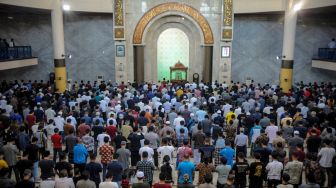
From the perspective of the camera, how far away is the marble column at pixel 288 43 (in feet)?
70.8

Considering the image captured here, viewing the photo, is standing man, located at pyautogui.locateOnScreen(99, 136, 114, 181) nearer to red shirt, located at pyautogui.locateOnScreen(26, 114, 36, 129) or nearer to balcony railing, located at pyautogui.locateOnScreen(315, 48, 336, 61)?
red shirt, located at pyautogui.locateOnScreen(26, 114, 36, 129)

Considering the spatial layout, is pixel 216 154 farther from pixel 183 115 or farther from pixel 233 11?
pixel 233 11

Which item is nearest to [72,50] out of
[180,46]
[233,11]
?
[180,46]

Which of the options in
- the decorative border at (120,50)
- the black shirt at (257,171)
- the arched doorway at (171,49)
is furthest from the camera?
the arched doorway at (171,49)

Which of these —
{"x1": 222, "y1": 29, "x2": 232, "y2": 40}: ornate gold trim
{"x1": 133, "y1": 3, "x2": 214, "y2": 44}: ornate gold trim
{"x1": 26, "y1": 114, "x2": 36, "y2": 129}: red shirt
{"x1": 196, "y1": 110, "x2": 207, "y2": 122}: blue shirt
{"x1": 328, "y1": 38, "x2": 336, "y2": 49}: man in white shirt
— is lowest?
{"x1": 26, "y1": 114, "x2": 36, "y2": 129}: red shirt

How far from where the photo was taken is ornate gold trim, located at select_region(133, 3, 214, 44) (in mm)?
23562

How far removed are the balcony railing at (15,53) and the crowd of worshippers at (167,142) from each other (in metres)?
3.22

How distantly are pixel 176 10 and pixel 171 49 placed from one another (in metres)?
4.24

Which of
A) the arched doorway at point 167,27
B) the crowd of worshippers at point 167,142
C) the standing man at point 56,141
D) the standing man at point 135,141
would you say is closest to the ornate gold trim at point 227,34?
the arched doorway at point 167,27

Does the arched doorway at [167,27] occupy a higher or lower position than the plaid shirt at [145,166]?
higher

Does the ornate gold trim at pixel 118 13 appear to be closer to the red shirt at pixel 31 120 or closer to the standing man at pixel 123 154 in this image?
the red shirt at pixel 31 120

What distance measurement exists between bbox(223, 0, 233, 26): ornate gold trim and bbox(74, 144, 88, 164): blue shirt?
665 inches

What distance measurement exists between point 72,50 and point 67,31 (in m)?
1.52

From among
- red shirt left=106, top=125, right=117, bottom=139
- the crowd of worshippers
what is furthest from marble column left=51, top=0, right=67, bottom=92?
red shirt left=106, top=125, right=117, bottom=139
